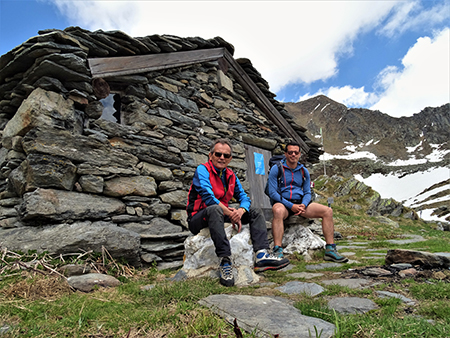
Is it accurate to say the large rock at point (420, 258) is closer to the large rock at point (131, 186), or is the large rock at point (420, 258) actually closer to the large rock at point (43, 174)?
the large rock at point (131, 186)

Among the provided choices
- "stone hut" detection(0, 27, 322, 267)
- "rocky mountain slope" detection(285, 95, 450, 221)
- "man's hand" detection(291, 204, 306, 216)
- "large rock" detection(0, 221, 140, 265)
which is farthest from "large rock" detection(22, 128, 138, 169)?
"rocky mountain slope" detection(285, 95, 450, 221)

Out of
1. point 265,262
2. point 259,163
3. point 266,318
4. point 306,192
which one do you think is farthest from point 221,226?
point 259,163

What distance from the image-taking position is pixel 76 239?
11.2 feet

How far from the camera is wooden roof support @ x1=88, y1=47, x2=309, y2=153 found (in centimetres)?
453

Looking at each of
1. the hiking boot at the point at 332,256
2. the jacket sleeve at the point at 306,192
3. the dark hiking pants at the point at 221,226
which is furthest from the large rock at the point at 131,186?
the hiking boot at the point at 332,256

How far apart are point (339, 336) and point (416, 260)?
2.50 m

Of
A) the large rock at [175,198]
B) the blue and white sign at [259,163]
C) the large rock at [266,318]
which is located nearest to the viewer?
the large rock at [266,318]

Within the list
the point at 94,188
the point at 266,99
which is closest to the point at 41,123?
the point at 94,188

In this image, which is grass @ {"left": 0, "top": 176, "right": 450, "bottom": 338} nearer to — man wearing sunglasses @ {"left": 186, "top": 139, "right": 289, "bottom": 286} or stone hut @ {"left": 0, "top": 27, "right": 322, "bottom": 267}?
man wearing sunglasses @ {"left": 186, "top": 139, "right": 289, "bottom": 286}

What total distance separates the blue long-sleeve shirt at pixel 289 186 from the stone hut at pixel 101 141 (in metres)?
1.66

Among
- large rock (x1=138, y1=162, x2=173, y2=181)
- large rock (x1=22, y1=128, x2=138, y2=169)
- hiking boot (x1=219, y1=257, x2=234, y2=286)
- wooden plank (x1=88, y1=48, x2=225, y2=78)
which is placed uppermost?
wooden plank (x1=88, y1=48, x2=225, y2=78)

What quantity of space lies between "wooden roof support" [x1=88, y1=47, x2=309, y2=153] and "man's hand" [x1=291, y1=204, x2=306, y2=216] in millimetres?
3562

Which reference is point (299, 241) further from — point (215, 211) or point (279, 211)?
point (215, 211)

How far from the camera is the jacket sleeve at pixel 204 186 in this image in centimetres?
333
